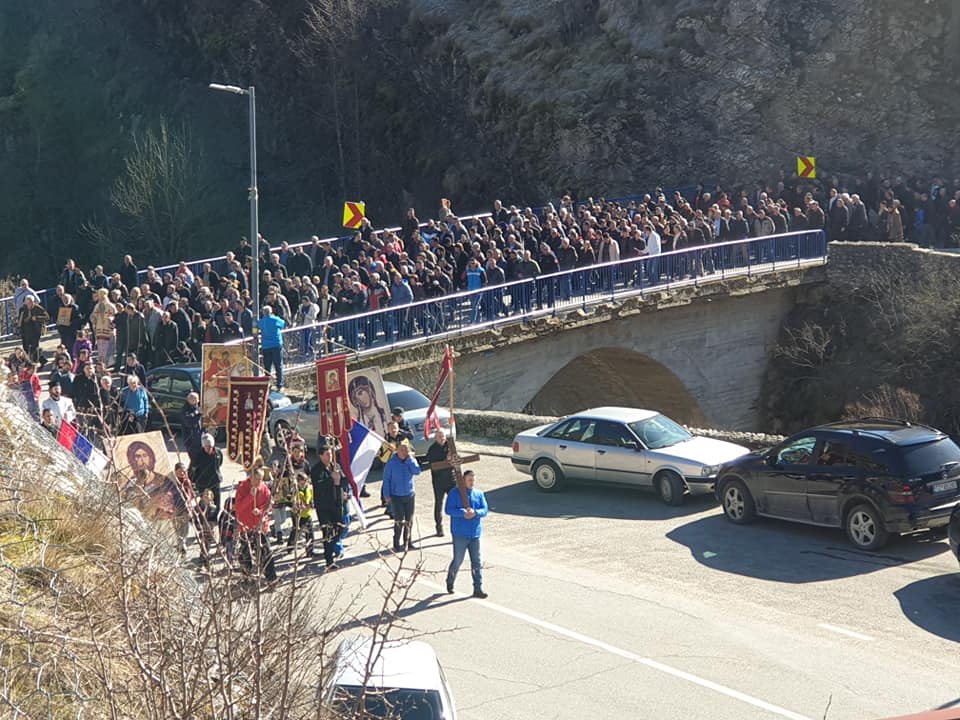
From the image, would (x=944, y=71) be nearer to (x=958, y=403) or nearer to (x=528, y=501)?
(x=958, y=403)

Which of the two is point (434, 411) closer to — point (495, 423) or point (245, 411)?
point (245, 411)

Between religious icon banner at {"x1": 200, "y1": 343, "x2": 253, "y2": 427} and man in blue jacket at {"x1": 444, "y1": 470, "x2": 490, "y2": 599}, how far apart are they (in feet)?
19.1

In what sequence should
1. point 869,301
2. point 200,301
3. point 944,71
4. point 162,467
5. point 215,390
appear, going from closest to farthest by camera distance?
point 162,467
point 215,390
point 200,301
point 869,301
point 944,71

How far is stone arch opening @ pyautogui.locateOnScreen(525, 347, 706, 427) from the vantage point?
3419 cm

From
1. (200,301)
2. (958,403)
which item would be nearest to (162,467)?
(200,301)

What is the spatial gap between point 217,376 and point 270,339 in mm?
4407

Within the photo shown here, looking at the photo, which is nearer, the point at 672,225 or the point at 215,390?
the point at 215,390

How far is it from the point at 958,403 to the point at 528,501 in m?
18.7

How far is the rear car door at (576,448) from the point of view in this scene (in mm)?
19781

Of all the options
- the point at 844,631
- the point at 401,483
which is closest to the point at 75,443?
the point at 401,483

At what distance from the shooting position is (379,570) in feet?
51.0

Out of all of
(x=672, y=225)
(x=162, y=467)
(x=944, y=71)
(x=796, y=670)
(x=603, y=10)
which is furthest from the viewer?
(x=603, y=10)

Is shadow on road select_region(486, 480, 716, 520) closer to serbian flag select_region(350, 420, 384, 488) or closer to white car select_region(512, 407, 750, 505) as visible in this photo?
white car select_region(512, 407, 750, 505)

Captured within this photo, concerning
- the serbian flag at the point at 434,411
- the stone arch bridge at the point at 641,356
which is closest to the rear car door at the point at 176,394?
the stone arch bridge at the point at 641,356
